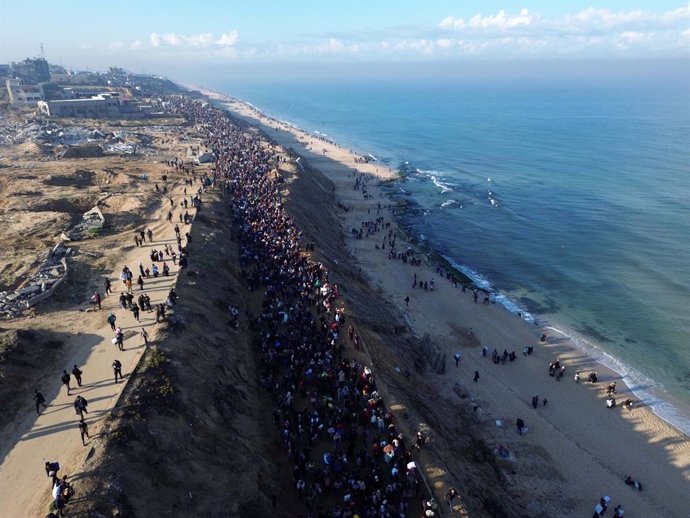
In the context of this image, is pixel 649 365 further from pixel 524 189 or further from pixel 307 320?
pixel 524 189

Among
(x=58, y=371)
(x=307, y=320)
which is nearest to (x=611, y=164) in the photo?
(x=307, y=320)

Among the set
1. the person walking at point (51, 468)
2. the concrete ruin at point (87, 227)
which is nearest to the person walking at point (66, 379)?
the person walking at point (51, 468)

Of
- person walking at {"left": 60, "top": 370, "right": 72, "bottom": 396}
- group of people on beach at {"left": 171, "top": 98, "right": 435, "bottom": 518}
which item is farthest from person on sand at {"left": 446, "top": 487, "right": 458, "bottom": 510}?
person walking at {"left": 60, "top": 370, "right": 72, "bottom": 396}

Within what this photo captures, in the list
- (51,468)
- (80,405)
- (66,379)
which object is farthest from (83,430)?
(66,379)

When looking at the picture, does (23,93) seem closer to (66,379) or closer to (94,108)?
(94,108)

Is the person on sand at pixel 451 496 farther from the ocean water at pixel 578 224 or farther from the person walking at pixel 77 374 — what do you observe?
the ocean water at pixel 578 224

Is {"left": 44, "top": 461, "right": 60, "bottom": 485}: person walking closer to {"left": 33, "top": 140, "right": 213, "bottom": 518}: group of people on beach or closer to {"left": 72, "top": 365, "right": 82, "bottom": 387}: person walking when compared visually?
{"left": 33, "top": 140, "right": 213, "bottom": 518}: group of people on beach
